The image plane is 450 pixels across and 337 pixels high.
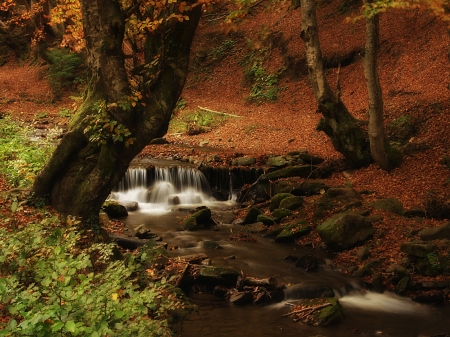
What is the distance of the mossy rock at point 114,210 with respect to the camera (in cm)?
1344

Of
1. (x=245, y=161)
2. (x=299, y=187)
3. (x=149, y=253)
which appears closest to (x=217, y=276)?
(x=149, y=253)

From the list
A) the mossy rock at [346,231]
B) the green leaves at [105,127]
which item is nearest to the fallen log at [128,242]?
the green leaves at [105,127]

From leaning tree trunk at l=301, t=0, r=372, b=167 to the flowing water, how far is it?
377 centimetres

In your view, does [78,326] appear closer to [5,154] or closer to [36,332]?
[36,332]

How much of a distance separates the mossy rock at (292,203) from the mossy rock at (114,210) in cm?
436

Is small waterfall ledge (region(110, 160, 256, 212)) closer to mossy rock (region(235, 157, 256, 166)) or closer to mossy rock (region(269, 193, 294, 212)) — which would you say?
mossy rock (region(235, 157, 256, 166))

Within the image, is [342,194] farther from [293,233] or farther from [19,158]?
[19,158]

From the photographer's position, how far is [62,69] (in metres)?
29.5

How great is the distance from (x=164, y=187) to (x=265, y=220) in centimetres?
446

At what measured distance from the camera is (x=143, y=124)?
8.11m

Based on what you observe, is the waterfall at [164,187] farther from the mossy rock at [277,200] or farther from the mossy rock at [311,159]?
the mossy rock at [311,159]

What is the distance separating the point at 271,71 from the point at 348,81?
16.7ft

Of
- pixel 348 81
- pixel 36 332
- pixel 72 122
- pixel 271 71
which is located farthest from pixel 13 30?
pixel 36 332

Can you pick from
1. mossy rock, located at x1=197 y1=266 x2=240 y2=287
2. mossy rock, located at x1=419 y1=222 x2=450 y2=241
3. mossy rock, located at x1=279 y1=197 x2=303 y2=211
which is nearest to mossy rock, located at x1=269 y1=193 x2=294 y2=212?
mossy rock, located at x1=279 y1=197 x2=303 y2=211
